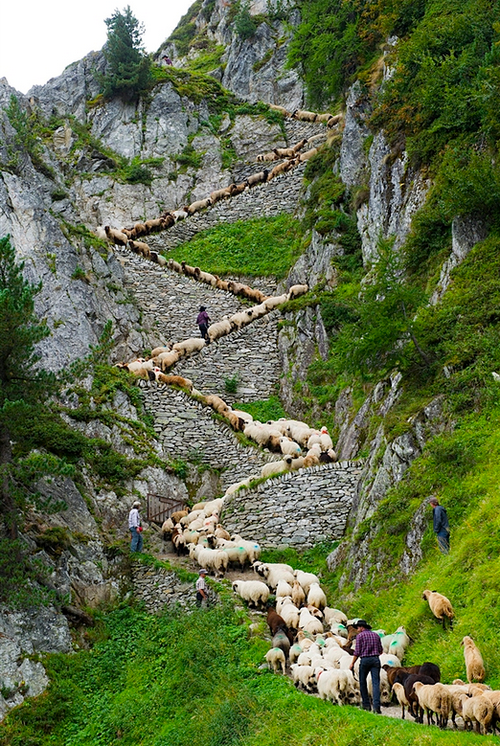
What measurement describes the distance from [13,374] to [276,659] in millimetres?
8479

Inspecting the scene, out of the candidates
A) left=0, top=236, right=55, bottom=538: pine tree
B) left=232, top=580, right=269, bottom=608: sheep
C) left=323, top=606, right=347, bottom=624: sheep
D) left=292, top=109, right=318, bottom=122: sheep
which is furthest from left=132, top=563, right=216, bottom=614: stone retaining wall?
left=292, top=109, right=318, bottom=122: sheep

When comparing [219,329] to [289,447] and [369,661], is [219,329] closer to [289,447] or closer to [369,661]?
[289,447]

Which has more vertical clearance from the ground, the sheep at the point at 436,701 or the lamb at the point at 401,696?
the sheep at the point at 436,701

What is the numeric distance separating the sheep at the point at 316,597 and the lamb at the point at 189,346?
52.1ft

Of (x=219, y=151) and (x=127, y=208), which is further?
(x=219, y=151)

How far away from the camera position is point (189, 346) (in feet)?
92.8

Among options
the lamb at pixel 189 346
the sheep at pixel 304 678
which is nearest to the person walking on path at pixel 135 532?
the sheep at pixel 304 678

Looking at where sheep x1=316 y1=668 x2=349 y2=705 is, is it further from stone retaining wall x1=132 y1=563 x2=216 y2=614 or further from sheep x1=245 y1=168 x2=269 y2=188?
sheep x1=245 y1=168 x2=269 y2=188

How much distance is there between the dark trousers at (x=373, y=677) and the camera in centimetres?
852

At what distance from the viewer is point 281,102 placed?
179 feet

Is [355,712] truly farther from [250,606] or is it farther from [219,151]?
[219,151]

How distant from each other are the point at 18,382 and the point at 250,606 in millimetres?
7154

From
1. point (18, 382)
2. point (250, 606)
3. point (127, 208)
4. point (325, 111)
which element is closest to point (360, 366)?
point (250, 606)

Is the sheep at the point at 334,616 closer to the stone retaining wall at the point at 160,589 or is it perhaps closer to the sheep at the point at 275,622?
the sheep at the point at 275,622
